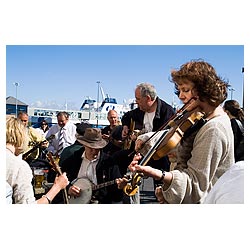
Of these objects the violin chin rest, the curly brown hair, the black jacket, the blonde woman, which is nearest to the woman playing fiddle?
the curly brown hair

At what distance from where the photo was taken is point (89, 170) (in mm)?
2143

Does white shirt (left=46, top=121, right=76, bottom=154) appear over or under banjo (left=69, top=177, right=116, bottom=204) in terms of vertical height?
over

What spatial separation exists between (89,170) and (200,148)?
0.84 m

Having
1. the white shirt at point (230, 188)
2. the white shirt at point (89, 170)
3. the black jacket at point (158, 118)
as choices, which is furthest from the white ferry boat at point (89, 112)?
the white shirt at point (230, 188)

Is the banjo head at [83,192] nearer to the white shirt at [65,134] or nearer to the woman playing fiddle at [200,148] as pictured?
the white shirt at [65,134]

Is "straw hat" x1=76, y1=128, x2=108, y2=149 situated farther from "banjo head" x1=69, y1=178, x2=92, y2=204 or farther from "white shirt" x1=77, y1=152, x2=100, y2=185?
"banjo head" x1=69, y1=178, x2=92, y2=204

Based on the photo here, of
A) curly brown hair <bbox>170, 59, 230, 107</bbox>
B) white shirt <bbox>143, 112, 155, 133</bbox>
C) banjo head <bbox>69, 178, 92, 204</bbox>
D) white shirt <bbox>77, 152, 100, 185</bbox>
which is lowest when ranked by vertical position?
banjo head <bbox>69, 178, 92, 204</bbox>

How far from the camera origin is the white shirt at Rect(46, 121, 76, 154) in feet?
7.63

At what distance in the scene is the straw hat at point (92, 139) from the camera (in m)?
2.21

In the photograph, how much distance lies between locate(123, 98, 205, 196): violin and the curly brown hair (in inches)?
2.7
